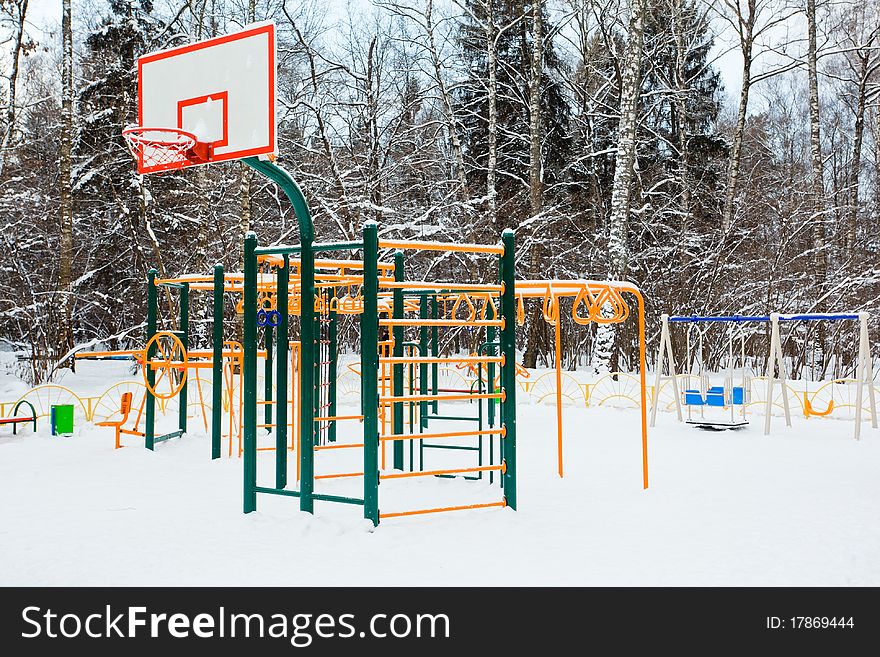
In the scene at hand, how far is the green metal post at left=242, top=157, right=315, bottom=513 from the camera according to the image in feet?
16.9

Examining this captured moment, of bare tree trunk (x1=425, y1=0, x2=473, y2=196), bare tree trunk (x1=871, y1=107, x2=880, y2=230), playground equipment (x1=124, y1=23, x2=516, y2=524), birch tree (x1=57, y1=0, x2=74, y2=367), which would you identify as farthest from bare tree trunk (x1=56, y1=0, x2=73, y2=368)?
bare tree trunk (x1=871, y1=107, x2=880, y2=230)

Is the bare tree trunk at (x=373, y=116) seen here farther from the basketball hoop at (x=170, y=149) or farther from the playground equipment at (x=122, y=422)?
the basketball hoop at (x=170, y=149)

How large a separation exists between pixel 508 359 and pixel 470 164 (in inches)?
512

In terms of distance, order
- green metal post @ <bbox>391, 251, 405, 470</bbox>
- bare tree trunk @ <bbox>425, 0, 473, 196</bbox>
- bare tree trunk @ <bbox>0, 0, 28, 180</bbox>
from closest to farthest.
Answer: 1. green metal post @ <bbox>391, 251, 405, 470</bbox>
2. bare tree trunk @ <bbox>0, 0, 28, 180</bbox>
3. bare tree trunk @ <bbox>425, 0, 473, 196</bbox>

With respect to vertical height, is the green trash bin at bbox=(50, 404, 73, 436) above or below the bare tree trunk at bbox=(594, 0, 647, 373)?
below

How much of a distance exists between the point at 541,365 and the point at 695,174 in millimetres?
5894

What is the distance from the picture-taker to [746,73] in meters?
16.4

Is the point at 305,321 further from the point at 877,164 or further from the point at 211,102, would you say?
the point at 877,164

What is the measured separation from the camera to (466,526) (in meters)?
5.16

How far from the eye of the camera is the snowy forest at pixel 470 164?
15.3 m

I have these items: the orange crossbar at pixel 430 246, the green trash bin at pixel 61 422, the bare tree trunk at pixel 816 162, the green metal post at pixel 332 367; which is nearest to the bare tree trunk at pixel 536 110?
the bare tree trunk at pixel 816 162

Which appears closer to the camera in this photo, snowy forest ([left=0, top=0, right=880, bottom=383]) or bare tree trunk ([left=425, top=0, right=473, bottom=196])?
snowy forest ([left=0, top=0, right=880, bottom=383])

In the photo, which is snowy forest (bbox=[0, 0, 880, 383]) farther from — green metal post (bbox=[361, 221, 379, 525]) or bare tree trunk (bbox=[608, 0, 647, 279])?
green metal post (bbox=[361, 221, 379, 525])

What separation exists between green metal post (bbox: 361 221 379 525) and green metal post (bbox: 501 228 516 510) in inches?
37.1
